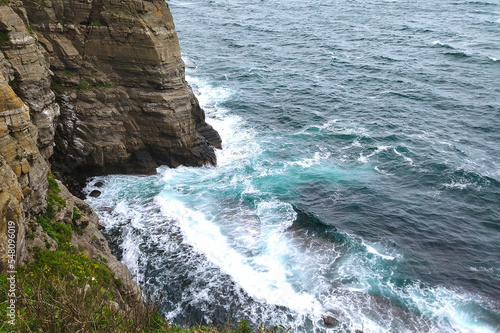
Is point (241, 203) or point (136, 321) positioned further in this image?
point (241, 203)

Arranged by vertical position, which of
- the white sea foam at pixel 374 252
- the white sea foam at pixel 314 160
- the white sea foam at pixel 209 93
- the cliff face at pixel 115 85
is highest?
the cliff face at pixel 115 85

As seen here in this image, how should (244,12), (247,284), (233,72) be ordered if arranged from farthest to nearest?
(244,12)
(233,72)
(247,284)

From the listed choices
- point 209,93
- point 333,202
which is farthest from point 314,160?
point 209,93

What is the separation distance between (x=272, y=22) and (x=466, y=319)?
268 feet

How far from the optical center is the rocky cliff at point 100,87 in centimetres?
3153

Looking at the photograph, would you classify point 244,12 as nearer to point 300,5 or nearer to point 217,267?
point 300,5

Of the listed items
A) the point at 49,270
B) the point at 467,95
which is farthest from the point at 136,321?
the point at 467,95

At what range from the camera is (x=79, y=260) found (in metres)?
23.8

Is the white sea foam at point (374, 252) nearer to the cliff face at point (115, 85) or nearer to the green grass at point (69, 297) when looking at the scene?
the green grass at point (69, 297)

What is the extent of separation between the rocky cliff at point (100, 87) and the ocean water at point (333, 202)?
263cm

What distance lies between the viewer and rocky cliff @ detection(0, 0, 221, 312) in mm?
31531


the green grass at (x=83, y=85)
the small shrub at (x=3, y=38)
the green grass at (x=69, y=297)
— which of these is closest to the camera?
the green grass at (x=69, y=297)

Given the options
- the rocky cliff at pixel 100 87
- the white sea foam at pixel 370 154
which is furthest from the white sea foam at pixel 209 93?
the white sea foam at pixel 370 154

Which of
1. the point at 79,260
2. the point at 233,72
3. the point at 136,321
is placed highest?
the point at 136,321
